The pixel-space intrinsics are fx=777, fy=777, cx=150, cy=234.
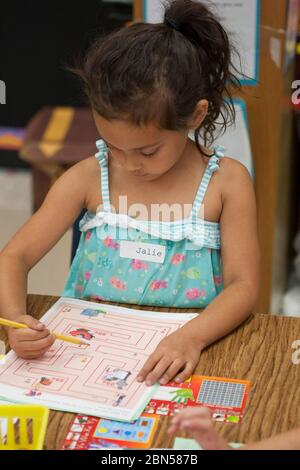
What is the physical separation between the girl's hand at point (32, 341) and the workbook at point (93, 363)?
15 millimetres

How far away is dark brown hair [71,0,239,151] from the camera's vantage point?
130cm

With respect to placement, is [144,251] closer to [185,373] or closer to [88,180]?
[88,180]

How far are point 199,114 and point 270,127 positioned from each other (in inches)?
31.3

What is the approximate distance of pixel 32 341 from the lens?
122 cm

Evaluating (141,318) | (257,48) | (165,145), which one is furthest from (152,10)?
(141,318)

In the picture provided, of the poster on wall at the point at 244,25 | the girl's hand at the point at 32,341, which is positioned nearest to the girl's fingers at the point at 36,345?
the girl's hand at the point at 32,341

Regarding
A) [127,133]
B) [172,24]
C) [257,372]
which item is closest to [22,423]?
[257,372]

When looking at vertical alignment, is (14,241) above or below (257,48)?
below

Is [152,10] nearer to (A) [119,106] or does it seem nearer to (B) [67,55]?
(A) [119,106]

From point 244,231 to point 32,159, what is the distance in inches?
77.8

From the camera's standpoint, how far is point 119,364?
1.21 metres

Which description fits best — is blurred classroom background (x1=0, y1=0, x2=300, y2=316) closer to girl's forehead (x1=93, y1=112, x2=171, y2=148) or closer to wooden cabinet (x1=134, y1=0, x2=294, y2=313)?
wooden cabinet (x1=134, y1=0, x2=294, y2=313)

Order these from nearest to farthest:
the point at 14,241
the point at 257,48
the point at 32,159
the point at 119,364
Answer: the point at 119,364 → the point at 14,241 → the point at 257,48 → the point at 32,159

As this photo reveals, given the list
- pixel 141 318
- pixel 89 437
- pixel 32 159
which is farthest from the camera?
pixel 32 159
